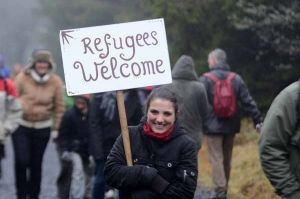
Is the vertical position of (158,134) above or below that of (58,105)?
below

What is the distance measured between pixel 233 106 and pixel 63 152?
7.50 ft

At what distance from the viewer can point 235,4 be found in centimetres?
1509

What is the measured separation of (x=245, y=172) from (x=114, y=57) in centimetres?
747

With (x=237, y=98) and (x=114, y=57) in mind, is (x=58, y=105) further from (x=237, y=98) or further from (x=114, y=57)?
(x=114, y=57)

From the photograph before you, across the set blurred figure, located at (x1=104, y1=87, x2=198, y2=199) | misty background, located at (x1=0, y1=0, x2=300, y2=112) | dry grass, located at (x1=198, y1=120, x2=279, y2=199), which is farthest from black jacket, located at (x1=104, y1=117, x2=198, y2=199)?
misty background, located at (x1=0, y1=0, x2=300, y2=112)

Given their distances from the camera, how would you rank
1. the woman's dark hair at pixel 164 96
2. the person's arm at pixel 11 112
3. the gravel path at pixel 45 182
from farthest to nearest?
the gravel path at pixel 45 182, the person's arm at pixel 11 112, the woman's dark hair at pixel 164 96

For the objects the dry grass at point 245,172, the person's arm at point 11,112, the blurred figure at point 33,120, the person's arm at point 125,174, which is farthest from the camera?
the dry grass at point 245,172

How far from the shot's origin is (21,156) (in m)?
9.27

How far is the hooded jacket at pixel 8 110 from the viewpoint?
901 centimetres

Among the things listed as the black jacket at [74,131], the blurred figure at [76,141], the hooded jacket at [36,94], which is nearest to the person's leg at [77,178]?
the blurred figure at [76,141]

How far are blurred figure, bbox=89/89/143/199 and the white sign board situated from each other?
3.05 metres

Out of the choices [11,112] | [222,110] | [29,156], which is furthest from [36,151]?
[222,110]

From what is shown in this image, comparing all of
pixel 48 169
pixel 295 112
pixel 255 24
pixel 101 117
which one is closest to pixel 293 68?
pixel 255 24

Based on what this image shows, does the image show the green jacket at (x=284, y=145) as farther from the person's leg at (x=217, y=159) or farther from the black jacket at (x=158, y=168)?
the person's leg at (x=217, y=159)
